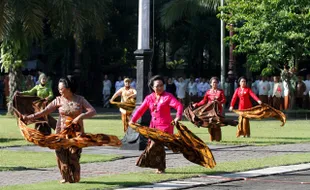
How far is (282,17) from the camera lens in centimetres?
3609

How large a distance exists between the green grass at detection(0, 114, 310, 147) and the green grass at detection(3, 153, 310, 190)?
465cm

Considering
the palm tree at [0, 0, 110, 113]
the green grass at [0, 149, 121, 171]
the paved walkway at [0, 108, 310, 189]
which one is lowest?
the paved walkway at [0, 108, 310, 189]

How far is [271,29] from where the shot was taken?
3653 cm

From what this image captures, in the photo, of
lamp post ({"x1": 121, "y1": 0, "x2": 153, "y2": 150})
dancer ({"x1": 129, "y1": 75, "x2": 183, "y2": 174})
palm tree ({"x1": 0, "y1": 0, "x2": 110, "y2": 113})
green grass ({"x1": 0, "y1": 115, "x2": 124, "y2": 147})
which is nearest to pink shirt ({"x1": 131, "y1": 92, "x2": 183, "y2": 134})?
dancer ({"x1": 129, "y1": 75, "x2": 183, "y2": 174})

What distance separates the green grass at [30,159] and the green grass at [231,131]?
2.33 metres

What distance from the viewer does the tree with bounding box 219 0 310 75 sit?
36.1 meters

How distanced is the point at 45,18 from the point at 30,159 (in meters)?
10.9

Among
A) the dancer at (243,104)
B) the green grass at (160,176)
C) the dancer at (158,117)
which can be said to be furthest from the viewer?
the dancer at (243,104)

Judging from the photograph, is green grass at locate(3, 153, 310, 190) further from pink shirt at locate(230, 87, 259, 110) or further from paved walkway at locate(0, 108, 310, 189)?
pink shirt at locate(230, 87, 259, 110)

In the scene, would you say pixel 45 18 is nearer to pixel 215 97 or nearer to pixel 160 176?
pixel 215 97

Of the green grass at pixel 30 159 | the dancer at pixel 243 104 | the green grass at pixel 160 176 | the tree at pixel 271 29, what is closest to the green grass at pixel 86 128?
the green grass at pixel 30 159

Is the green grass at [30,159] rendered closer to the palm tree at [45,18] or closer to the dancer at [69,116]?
the dancer at [69,116]

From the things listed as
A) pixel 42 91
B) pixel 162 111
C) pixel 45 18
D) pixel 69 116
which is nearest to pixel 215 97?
pixel 42 91

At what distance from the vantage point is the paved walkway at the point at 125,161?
14891 millimetres
